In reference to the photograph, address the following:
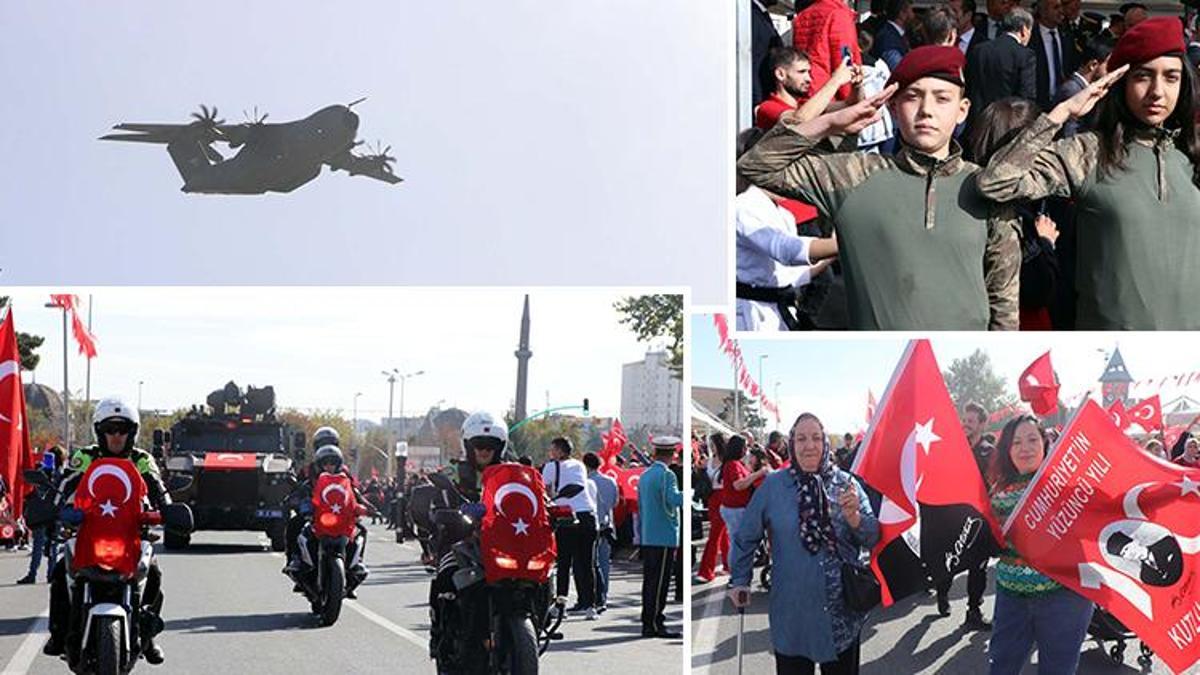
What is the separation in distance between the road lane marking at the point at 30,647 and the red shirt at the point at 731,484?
7.92 ft

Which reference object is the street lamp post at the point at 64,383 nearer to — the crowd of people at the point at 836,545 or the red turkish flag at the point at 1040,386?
the crowd of people at the point at 836,545

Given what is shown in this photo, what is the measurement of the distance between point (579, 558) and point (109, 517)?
67.1 inches

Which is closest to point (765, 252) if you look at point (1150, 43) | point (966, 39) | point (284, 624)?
point (1150, 43)

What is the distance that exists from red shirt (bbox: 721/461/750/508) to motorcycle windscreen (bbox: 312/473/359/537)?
1370 millimetres

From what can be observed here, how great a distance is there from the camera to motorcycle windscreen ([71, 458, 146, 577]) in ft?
22.0

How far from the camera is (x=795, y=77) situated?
26.5 feet

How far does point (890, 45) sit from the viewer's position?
906 cm

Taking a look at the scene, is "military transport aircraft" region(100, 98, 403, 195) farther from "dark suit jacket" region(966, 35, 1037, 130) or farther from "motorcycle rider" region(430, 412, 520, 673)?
"motorcycle rider" region(430, 412, 520, 673)

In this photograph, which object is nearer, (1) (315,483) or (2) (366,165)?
(1) (315,483)

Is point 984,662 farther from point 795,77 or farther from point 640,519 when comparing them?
point 795,77

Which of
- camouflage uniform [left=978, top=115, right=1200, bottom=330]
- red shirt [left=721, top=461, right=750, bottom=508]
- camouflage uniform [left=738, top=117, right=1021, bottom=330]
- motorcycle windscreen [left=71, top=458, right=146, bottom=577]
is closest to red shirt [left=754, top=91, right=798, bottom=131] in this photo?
camouflage uniform [left=738, top=117, right=1021, bottom=330]

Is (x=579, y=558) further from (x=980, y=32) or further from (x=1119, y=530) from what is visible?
(x=980, y=32)

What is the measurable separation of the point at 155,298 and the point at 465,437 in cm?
127

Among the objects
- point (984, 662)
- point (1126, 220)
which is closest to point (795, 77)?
point (1126, 220)
